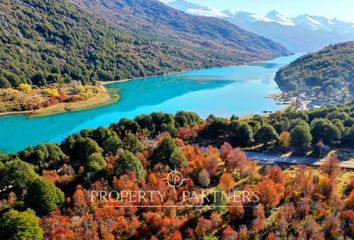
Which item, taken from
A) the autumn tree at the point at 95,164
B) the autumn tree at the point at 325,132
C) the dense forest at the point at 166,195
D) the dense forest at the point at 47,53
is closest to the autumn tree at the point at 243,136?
the dense forest at the point at 166,195

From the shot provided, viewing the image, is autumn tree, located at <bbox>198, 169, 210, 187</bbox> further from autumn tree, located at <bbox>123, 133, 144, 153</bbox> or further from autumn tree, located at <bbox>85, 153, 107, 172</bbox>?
autumn tree, located at <bbox>123, 133, 144, 153</bbox>

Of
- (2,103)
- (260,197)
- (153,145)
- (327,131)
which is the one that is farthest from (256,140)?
(2,103)

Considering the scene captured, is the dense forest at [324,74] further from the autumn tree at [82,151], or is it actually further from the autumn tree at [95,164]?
the autumn tree at [95,164]

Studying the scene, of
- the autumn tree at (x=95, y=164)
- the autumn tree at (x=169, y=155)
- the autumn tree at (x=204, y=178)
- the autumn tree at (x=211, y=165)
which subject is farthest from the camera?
the autumn tree at (x=169, y=155)

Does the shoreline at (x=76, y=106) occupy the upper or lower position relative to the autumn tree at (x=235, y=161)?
lower

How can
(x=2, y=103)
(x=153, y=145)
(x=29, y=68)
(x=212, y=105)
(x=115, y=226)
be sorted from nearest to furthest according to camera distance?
(x=115, y=226) → (x=153, y=145) → (x=2, y=103) → (x=212, y=105) → (x=29, y=68)

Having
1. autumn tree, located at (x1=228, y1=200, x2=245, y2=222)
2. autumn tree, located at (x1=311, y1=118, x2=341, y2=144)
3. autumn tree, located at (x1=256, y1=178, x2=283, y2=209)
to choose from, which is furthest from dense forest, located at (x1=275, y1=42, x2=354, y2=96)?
autumn tree, located at (x1=228, y1=200, x2=245, y2=222)

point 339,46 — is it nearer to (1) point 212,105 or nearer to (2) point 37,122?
(1) point 212,105
